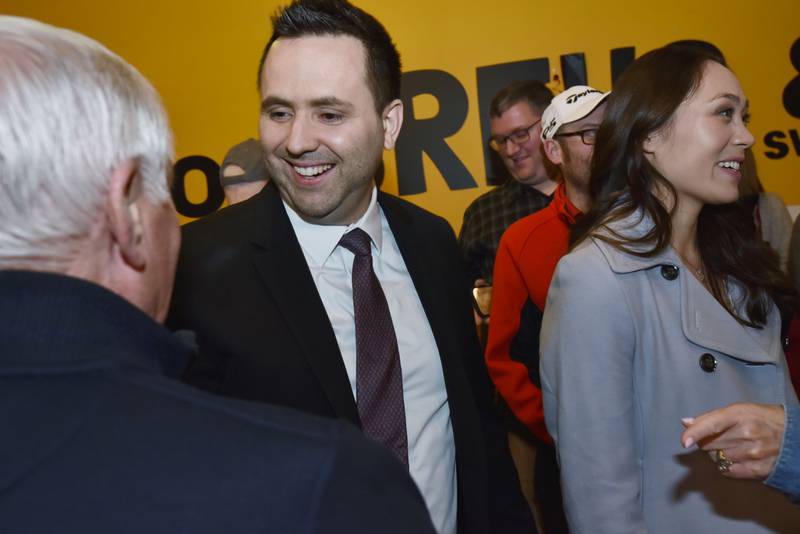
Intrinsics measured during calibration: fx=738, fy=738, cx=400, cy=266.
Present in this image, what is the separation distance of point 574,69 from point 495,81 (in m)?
0.41

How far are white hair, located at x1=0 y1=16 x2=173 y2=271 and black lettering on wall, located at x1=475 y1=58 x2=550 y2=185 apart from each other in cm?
332

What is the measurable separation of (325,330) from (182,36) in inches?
130

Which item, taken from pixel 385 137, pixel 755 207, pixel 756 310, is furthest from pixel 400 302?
pixel 755 207

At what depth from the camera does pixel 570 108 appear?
2.57 metres

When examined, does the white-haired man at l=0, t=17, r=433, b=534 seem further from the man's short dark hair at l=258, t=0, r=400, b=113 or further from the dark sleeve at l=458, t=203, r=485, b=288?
the dark sleeve at l=458, t=203, r=485, b=288

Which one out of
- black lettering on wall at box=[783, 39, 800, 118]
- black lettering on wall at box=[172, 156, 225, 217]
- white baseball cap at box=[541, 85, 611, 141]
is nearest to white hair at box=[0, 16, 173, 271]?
white baseball cap at box=[541, 85, 611, 141]

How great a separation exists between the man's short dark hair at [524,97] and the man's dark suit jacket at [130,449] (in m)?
2.68

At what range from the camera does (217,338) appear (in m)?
1.45

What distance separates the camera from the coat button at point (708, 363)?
61.0 inches

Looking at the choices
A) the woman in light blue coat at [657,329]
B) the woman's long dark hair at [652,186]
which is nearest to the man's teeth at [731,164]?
the woman in light blue coat at [657,329]

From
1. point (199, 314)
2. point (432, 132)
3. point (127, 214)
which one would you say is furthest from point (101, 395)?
point (432, 132)

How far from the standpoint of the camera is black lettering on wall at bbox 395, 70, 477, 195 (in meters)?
3.95

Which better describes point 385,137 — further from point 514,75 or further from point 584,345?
point 514,75

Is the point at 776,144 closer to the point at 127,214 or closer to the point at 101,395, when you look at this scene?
the point at 127,214
